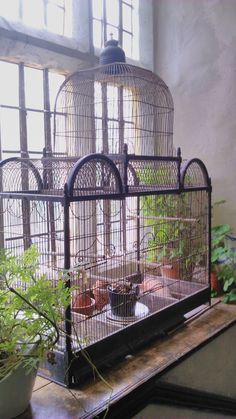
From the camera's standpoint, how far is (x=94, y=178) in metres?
2.20

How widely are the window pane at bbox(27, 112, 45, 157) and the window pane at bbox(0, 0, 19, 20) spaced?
0.70m

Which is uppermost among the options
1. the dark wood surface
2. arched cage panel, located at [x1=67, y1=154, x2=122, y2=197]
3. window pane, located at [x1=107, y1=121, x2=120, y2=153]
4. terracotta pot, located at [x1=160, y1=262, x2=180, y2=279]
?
window pane, located at [x1=107, y1=121, x2=120, y2=153]

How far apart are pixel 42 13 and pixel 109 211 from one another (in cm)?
168

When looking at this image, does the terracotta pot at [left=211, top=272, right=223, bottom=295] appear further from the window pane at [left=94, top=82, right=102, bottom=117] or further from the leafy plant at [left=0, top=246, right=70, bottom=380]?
the leafy plant at [left=0, top=246, right=70, bottom=380]

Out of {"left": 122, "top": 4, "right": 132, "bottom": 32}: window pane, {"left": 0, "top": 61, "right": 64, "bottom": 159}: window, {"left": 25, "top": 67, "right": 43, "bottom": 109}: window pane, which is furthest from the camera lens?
{"left": 122, "top": 4, "right": 132, "bottom": 32}: window pane

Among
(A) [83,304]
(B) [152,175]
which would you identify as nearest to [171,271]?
(B) [152,175]

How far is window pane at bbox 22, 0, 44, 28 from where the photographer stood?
9.48 feet

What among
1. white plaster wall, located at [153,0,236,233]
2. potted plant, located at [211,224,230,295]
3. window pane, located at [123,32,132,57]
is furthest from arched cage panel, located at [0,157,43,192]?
window pane, located at [123,32,132,57]

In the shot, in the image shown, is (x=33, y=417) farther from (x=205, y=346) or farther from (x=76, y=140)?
(x=76, y=140)

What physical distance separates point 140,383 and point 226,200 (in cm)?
221

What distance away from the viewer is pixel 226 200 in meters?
3.73

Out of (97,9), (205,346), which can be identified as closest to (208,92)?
(97,9)

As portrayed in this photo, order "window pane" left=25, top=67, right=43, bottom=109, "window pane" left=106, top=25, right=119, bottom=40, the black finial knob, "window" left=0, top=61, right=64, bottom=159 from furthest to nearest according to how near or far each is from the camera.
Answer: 1. "window pane" left=106, top=25, right=119, bottom=40
2. "window pane" left=25, top=67, right=43, bottom=109
3. "window" left=0, top=61, right=64, bottom=159
4. the black finial knob

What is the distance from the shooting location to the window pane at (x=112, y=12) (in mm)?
3623
